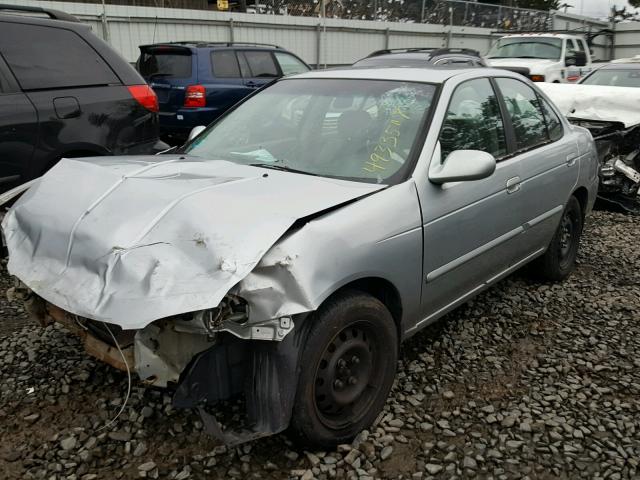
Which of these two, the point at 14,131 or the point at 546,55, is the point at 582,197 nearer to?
the point at 14,131

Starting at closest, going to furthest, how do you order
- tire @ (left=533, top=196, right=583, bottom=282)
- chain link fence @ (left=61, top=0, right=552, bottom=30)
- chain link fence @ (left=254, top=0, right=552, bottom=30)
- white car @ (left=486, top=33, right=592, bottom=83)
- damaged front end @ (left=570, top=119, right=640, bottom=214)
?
tire @ (left=533, top=196, right=583, bottom=282), damaged front end @ (left=570, top=119, right=640, bottom=214), white car @ (left=486, top=33, right=592, bottom=83), chain link fence @ (left=61, top=0, right=552, bottom=30), chain link fence @ (left=254, top=0, right=552, bottom=30)

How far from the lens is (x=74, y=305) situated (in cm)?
219

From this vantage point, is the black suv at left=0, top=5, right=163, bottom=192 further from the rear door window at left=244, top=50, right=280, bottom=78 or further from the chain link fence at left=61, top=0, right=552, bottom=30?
the chain link fence at left=61, top=0, right=552, bottom=30

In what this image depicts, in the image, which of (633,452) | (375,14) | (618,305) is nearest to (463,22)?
(375,14)

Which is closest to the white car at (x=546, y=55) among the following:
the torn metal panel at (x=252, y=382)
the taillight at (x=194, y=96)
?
the taillight at (x=194, y=96)

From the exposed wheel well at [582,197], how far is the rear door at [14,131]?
4.23m

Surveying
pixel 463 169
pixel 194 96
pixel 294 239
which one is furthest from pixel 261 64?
pixel 294 239

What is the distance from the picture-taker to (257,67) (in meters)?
9.86

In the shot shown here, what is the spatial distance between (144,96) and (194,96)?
3.43m

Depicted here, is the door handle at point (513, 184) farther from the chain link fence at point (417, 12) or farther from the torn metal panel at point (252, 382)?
the chain link fence at point (417, 12)

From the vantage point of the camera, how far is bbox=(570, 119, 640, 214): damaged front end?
6801 millimetres

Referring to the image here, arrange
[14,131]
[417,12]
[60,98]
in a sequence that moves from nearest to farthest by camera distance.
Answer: [14,131] < [60,98] < [417,12]

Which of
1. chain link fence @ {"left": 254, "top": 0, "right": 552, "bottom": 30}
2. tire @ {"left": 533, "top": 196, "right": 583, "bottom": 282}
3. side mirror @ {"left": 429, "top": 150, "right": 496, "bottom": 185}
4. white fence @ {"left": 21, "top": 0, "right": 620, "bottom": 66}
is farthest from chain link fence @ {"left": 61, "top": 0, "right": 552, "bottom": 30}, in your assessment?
side mirror @ {"left": 429, "top": 150, "right": 496, "bottom": 185}

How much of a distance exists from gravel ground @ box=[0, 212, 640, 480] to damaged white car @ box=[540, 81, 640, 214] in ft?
11.1
